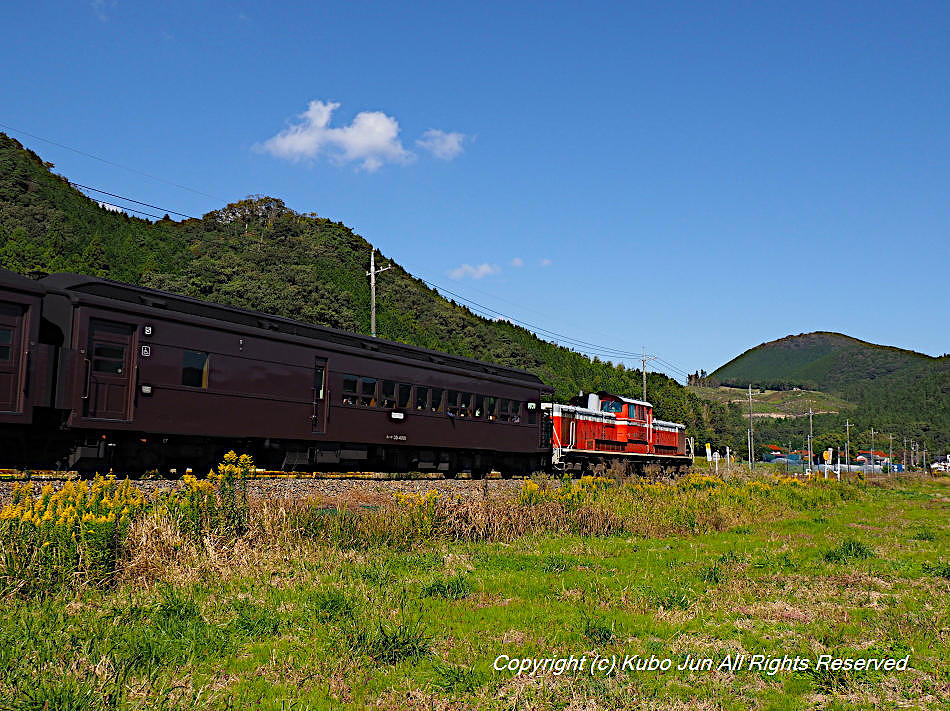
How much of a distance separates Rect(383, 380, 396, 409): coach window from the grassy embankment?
1081 centimetres

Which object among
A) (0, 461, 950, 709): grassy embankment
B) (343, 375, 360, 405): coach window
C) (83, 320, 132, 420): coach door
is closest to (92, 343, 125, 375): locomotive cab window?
(83, 320, 132, 420): coach door

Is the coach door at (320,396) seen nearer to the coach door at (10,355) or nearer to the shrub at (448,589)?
the coach door at (10,355)

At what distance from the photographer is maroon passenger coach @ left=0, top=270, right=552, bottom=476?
15359 mm

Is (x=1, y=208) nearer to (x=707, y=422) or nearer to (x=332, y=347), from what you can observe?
(x=332, y=347)

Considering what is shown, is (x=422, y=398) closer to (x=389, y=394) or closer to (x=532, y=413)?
(x=389, y=394)

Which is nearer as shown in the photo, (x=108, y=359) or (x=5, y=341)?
(x=5, y=341)

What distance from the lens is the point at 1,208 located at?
71125mm

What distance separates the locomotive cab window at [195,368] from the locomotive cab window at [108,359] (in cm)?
144

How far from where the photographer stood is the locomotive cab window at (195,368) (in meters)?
17.5

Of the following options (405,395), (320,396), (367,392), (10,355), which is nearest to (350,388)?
(367,392)

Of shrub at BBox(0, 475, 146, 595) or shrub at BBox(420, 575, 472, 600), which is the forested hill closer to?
shrub at BBox(0, 475, 146, 595)

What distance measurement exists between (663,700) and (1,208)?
82.7 meters

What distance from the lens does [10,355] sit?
48.1ft

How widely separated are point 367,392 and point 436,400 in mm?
3302
